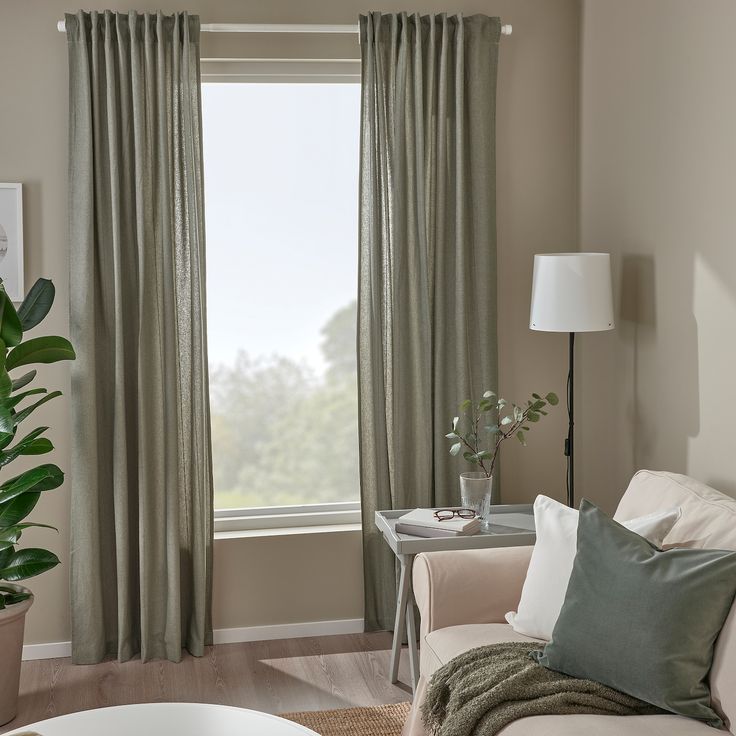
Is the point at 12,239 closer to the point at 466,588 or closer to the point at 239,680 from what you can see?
the point at 239,680

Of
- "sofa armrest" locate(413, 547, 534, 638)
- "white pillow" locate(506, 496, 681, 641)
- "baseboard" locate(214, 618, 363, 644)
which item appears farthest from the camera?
"baseboard" locate(214, 618, 363, 644)

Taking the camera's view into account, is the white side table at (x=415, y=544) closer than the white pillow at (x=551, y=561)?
No

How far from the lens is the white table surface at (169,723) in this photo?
6.06 feet

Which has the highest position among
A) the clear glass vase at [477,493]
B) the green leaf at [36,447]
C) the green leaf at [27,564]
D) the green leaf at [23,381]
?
the green leaf at [23,381]

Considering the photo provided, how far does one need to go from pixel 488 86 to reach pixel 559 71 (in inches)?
15.6

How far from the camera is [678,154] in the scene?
2854 mm

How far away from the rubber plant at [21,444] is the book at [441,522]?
1.22 meters

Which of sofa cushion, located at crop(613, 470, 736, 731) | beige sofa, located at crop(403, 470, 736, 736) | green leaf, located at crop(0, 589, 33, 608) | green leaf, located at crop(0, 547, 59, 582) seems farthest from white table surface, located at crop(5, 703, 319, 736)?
green leaf, located at crop(0, 589, 33, 608)

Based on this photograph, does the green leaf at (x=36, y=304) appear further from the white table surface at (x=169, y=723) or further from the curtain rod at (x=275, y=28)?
the white table surface at (x=169, y=723)

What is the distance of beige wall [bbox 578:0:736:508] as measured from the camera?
2.63 m

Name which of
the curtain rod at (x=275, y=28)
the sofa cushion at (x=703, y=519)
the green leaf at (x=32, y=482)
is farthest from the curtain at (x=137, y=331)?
the sofa cushion at (x=703, y=519)

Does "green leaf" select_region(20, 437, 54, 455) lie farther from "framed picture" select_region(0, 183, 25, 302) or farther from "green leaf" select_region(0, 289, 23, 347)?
"framed picture" select_region(0, 183, 25, 302)

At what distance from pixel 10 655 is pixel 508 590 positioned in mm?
1684

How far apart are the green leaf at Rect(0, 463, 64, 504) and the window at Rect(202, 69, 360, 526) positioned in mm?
788
